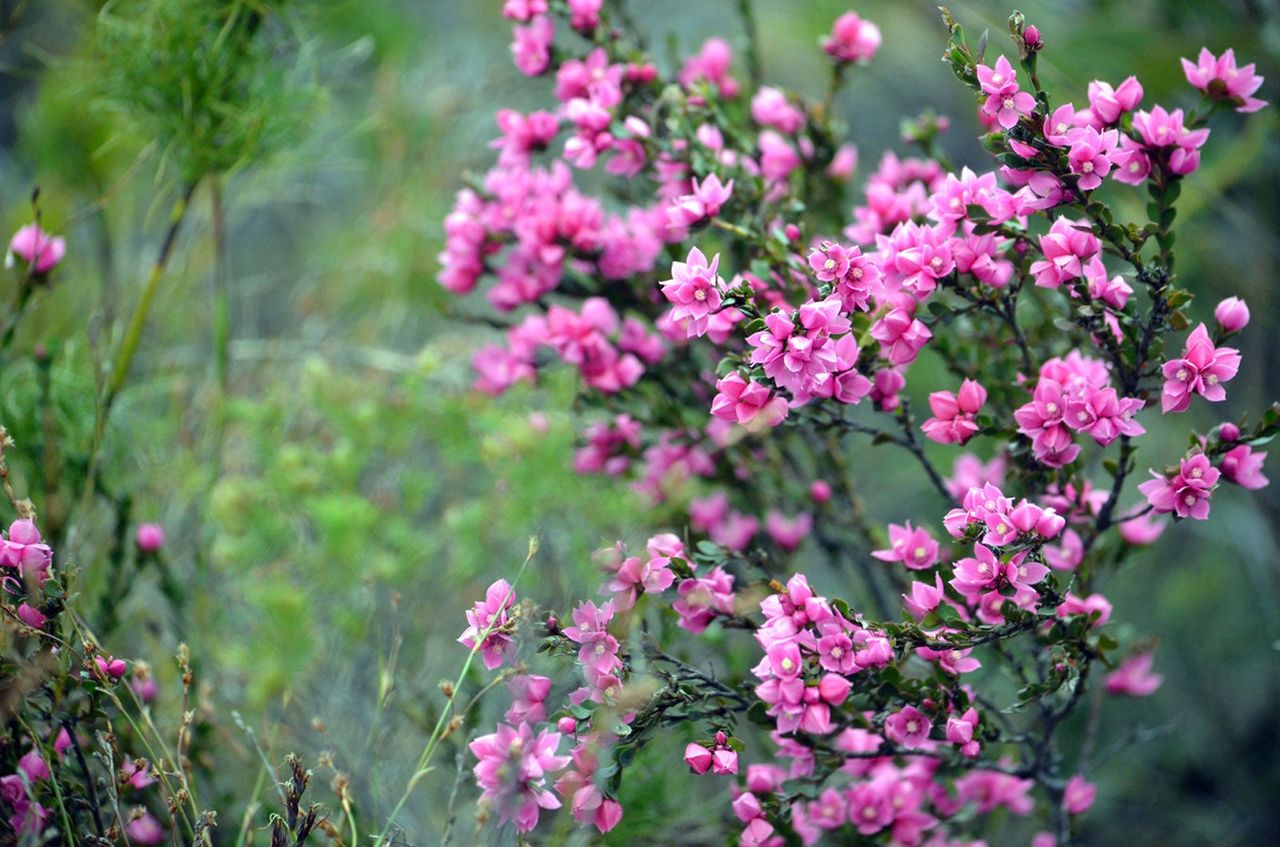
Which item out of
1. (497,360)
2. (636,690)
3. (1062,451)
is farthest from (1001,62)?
(497,360)

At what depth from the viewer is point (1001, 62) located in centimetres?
85

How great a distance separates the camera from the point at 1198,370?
86 centimetres

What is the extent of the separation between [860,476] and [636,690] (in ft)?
5.61

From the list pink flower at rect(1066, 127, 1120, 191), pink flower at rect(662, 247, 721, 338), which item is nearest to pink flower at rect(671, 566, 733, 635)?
pink flower at rect(662, 247, 721, 338)

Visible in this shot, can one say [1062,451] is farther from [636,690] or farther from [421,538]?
[421,538]

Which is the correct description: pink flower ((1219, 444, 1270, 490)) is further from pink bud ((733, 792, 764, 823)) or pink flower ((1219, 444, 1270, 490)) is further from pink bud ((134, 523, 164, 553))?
pink bud ((134, 523, 164, 553))

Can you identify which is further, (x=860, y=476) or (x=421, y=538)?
(x=860, y=476)

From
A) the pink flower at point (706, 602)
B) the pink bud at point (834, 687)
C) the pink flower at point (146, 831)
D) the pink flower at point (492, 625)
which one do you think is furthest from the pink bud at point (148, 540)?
the pink bud at point (834, 687)

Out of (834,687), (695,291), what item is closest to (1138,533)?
(834,687)

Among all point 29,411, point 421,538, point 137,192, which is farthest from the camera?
point 137,192

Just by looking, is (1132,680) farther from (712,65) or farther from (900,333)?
(712,65)

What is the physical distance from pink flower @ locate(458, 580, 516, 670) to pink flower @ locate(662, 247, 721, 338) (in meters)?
0.28

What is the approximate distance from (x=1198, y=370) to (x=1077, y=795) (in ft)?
1.76

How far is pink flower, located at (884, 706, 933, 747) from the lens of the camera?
91cm
